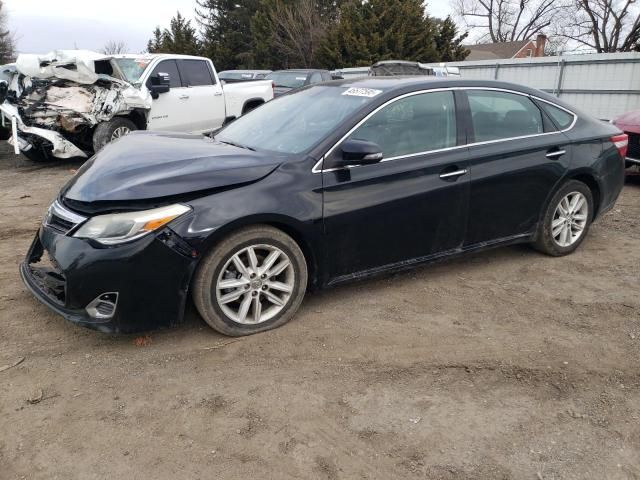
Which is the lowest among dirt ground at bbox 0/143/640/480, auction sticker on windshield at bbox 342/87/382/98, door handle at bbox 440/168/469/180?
dirt ground at bbox 0/143/640/480

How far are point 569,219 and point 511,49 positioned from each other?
45.9 meters

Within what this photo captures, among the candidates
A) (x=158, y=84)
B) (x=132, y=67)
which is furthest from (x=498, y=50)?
(x=158, y=84)

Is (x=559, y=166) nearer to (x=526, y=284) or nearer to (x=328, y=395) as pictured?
(x=526, y=284)

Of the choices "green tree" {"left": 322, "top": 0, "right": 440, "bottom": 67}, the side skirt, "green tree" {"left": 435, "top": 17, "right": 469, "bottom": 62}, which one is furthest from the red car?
"green tree" {"left": 435, "top": 17, "right": 469, "bottom": 62}

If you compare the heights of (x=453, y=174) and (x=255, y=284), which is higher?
(x=453, y=174)

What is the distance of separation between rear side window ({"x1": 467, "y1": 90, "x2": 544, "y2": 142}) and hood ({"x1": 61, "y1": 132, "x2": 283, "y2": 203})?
66.5 inches

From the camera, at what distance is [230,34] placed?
3850cm

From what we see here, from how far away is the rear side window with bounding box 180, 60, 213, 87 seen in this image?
10.2 metres

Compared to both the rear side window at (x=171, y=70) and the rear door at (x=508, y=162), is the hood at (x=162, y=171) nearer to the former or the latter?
the rear door at (x=508, y=162)

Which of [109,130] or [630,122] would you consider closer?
[630,122]

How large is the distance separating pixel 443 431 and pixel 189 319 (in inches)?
72.0

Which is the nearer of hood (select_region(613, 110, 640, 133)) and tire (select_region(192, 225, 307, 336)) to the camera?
tire (select_region(192, 225, 307, 336))

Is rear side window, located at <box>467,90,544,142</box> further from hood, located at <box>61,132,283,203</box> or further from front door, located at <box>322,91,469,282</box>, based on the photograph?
hood, located at <box>61,132,283,203</box>

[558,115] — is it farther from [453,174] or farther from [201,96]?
[201,96]
